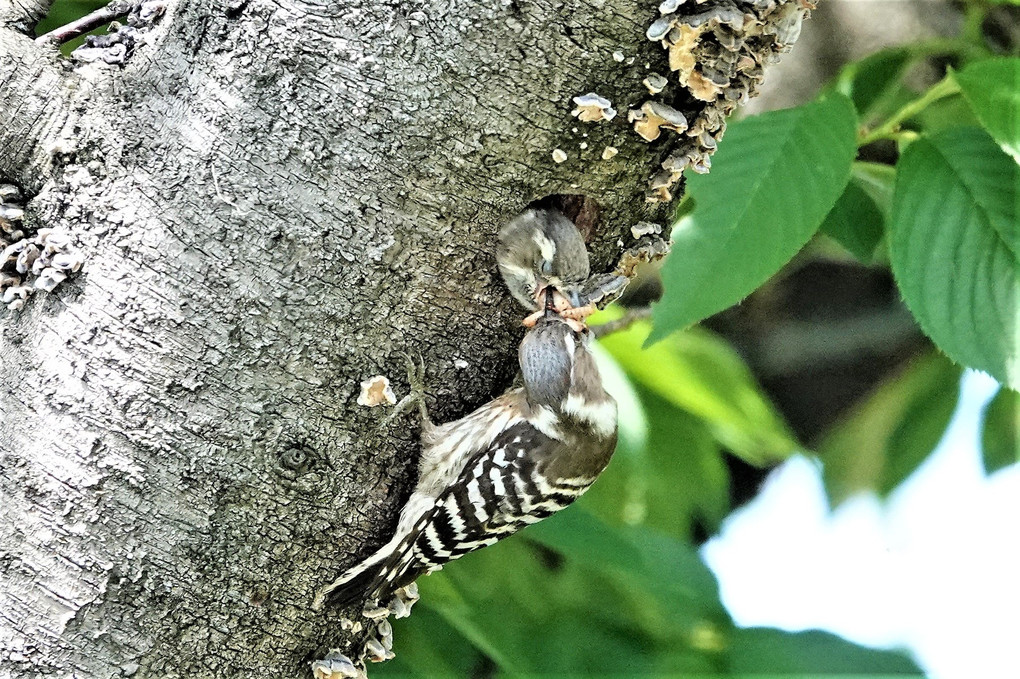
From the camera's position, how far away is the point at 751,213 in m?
1.89

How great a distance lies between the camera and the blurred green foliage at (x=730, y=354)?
1.87m

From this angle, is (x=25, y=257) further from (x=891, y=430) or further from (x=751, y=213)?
(x=891, y=430)

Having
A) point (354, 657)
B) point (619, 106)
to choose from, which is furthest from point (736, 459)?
point (619, 106)

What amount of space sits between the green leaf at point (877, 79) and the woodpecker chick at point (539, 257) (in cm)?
98

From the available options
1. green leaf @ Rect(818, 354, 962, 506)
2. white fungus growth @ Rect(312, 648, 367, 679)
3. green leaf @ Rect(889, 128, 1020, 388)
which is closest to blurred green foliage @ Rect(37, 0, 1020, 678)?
green leaf @ Rect(889, 128, 1020, 388)

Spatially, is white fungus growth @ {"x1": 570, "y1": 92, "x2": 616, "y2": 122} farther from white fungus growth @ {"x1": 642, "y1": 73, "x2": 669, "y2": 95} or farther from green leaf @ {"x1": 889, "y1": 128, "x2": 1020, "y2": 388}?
green leaf @ {"x1": 889, "y1": 128, "x2": 1020, "y2": 388}

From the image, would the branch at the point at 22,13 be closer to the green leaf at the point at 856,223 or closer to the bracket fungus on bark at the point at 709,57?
the bracket fungus on bark at the point at 709,57

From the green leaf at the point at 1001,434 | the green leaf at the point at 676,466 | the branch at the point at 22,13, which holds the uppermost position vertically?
the branch at the point at 22,13

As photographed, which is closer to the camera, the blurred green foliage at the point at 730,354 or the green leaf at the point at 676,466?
the blurred green foliage at the point at 730,354

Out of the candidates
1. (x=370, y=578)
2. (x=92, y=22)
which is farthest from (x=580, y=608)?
(x=92, y=22)

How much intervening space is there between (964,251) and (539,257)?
78cm

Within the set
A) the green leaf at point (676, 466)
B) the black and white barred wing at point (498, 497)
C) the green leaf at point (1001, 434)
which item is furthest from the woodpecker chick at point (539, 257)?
the green leaf at point (1001, 434)

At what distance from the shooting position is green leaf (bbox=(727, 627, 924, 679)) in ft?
6.67

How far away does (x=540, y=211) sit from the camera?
1874mm
